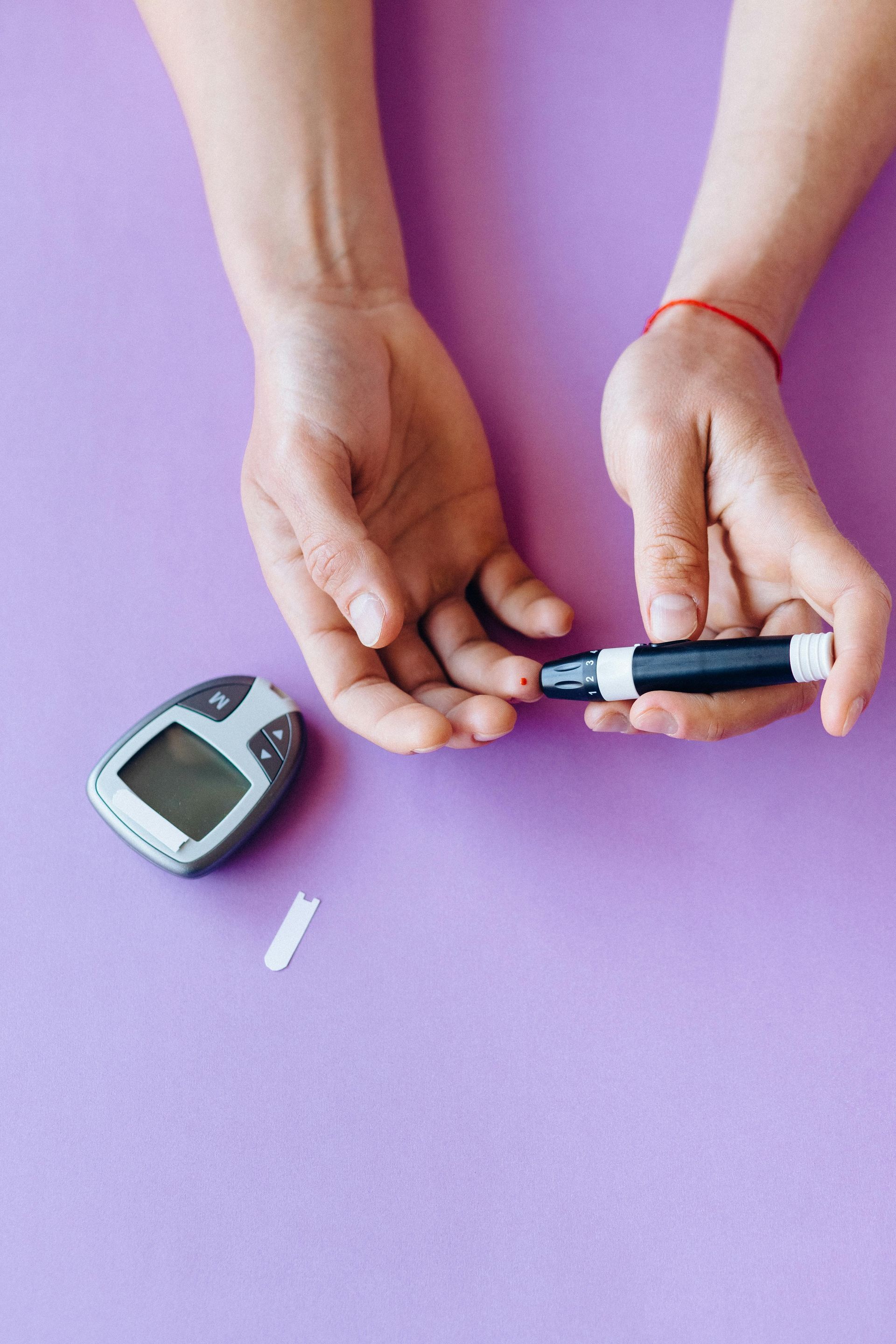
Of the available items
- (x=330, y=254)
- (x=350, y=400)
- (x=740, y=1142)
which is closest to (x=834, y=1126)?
(x=740, y=1142)

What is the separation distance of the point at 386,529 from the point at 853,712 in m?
0.48

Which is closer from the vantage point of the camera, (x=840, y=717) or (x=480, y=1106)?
(x=840, y=717)

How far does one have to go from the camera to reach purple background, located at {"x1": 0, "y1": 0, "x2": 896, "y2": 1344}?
746 millimetres

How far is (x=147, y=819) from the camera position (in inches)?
33.3

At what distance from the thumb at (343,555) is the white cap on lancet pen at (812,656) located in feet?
1.02

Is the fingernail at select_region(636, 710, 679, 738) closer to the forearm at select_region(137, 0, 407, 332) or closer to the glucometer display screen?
the glucometer display screen

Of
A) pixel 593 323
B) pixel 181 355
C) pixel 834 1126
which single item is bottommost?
pixel 834 1126

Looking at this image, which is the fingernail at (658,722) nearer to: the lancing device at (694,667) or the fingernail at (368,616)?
the lancing device at (694,667)

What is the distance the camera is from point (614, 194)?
1054 mm

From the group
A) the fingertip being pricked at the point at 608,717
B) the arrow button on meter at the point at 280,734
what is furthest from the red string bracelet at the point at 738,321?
the arrow button on meter at the point at 280,734

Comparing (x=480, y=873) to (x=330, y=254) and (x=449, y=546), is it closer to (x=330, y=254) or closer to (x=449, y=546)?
(x=449, y=546)

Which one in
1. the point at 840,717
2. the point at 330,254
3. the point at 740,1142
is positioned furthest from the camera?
the point at 330,254

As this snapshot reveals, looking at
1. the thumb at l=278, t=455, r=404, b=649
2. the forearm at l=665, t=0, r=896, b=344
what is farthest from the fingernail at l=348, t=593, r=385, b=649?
the forearm at l=665, t=0, r=896, b=344

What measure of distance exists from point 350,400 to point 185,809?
1.38 ft
